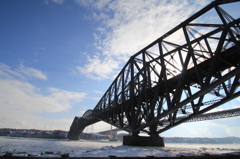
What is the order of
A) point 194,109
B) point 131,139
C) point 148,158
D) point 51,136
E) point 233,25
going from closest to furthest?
point 148,158 < point 233,25 < point 194,109 < point 131,139 < point 51,136

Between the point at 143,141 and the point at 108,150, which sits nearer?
the point at 108,150

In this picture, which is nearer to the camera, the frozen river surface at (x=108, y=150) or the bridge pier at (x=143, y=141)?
the frozen river surface at (x=108, y=150)

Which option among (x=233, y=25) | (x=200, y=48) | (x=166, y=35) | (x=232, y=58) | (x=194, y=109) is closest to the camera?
(x=233, y=25)

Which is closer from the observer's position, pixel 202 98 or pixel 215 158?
pixel 215 158

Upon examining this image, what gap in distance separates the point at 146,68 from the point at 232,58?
31.9ft

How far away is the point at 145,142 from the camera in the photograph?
1903 centimetres

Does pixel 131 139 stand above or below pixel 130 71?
below

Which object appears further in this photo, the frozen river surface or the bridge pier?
the bridge pier

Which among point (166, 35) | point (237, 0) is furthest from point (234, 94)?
point (166, 35)

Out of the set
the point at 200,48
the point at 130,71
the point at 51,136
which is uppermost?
the point at 130,71

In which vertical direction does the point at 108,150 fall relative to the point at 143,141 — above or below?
below

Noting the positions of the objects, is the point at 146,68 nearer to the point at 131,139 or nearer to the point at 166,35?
the point at 166,35

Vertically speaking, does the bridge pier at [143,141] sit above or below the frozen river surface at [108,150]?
above

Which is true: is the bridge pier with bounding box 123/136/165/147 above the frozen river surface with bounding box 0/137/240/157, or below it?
above
